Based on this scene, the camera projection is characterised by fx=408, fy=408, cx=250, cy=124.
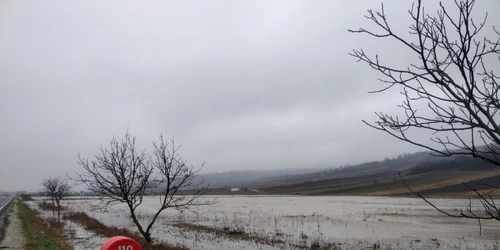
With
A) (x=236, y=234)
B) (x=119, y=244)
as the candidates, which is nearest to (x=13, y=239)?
(x=236, y=234)

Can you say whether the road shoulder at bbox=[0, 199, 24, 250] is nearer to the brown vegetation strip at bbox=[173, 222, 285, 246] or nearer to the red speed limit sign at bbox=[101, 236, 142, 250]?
the brown vegetation strip at bbox=[173, 222, 285, 246]

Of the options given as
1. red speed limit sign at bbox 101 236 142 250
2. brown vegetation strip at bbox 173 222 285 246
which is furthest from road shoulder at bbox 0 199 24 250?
red speed limit sign at bbox 101 236 142 250

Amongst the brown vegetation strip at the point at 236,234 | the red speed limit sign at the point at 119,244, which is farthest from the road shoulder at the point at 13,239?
the red speed limit sign at the point at 119,244

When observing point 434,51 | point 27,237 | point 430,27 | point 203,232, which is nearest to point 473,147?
point 434,51

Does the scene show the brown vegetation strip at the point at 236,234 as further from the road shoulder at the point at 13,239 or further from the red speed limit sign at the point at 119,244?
the red speed limit sign at the point at 119,244

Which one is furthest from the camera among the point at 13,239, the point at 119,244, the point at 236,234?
the point at 236,234

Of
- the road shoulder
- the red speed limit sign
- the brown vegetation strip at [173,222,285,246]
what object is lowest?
the brown vegetation strip at [173,222,285,246]

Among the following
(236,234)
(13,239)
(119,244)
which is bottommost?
(236,234)

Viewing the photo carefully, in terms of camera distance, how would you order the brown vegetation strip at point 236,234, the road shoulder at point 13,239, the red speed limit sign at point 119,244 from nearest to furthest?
the red speed limit sign at point 119,244
the road shoulder at point 13,239
the brown vegetation strip at point 236,234

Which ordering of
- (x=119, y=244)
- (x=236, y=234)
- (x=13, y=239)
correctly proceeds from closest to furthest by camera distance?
(x=119, y=244) < (x=13, y=239) < (x=236, y=234)

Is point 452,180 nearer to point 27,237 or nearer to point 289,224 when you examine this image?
point 289,224

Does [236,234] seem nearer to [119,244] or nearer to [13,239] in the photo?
[13,239]

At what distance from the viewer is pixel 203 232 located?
27547mm

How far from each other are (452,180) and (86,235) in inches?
3129
